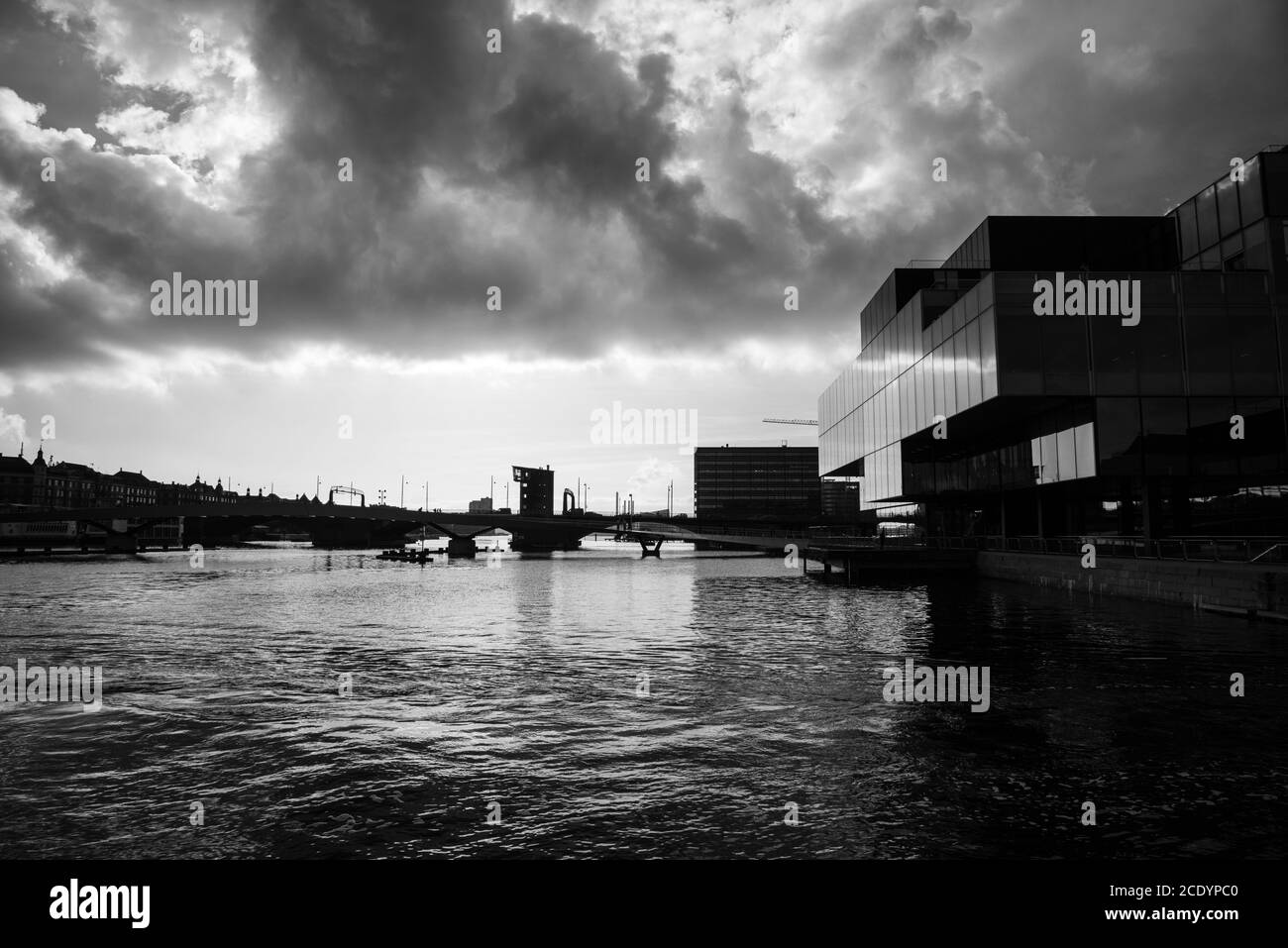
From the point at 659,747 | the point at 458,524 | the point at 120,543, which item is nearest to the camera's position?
the point at 659,747

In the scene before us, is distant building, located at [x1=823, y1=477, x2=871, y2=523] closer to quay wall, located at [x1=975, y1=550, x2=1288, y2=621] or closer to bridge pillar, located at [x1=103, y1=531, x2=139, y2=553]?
quay wall, located at [x1=975, y1=550, x2=1288, y2=621]

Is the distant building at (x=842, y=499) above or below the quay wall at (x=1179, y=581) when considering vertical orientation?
above

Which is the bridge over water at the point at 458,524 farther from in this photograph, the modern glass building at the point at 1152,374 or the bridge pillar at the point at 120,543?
the modern glass building at the point at 1152,374

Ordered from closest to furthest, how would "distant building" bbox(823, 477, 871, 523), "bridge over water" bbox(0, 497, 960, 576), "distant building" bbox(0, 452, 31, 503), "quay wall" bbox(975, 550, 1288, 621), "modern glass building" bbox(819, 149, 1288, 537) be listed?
"quay wall" bbox(975, 550, 1288, 621) < "modern glass building" bbox(819, 149, 1288, 537) < "bridge over water" bbox(0, 497, 960, 576) < "distant building" bbox(823, 477, 871, 523) < "distant building" bbox(0, 452, 31, 503)

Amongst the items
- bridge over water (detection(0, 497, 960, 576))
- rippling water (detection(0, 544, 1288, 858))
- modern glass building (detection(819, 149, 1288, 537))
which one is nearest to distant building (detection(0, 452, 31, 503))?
bridge over water (detection(0, 497, 960, 576))

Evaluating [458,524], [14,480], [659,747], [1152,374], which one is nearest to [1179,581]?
[1152,374]

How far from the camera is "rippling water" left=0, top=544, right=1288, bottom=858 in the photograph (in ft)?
25.2

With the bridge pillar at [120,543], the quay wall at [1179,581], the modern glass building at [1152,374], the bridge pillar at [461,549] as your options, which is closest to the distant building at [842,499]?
the bridge pillar at [461,549]

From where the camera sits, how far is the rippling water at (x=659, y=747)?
7.70 metres

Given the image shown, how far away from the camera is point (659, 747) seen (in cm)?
1109

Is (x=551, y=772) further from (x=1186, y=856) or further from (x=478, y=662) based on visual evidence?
(x=478, y=662)

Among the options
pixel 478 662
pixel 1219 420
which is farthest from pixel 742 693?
pixel 1219 420

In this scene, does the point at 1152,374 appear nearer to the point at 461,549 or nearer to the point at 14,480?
the point at 461,549
